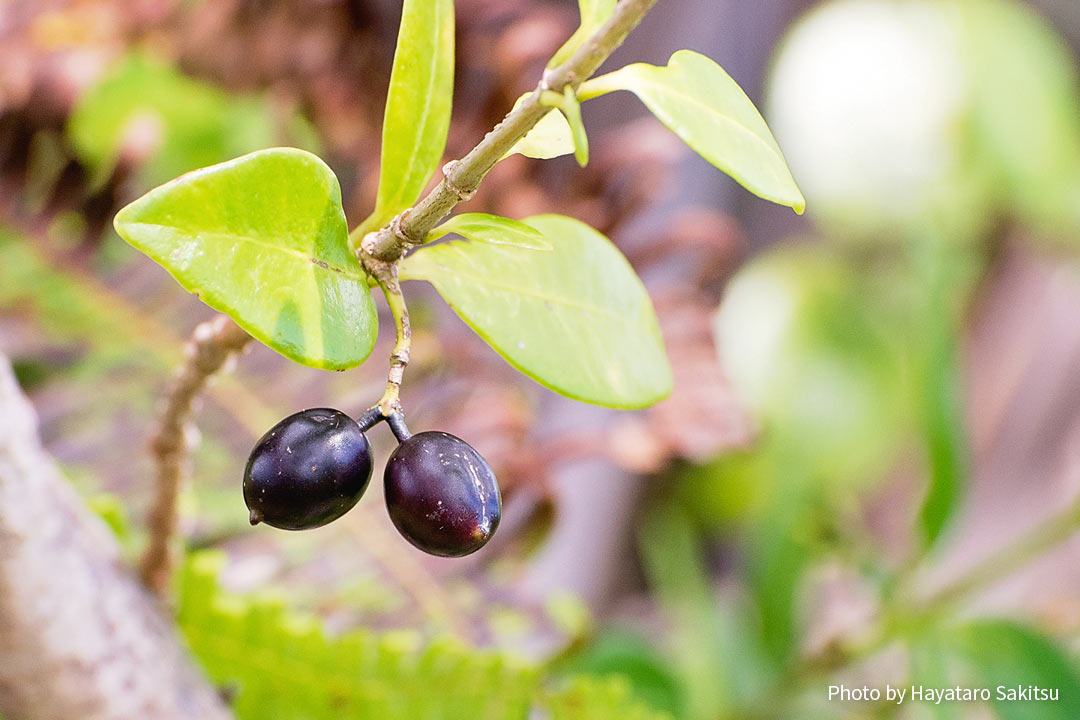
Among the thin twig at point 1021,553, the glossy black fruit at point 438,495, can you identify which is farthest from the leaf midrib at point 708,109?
the thin twig at point 1021,553

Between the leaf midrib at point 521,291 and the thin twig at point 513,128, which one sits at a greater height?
the thin twig at point 513,128

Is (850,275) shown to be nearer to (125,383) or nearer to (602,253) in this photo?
(125,383)

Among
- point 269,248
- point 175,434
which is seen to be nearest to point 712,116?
point 269,248

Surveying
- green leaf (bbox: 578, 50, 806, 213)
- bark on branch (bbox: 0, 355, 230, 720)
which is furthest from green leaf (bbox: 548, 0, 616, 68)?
bark on branch (bbox: 0, 355, 230, 720)

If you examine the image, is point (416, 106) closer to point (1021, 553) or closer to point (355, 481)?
point (355, 481)

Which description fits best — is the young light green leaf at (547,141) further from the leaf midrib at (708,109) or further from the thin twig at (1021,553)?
the thin twig at (1021,553)

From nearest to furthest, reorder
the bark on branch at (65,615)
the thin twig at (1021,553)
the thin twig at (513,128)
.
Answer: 1. the thin twig at (513,128)
2. the bark on branch at (65,615)
3. the thin twig at (1021,553)
